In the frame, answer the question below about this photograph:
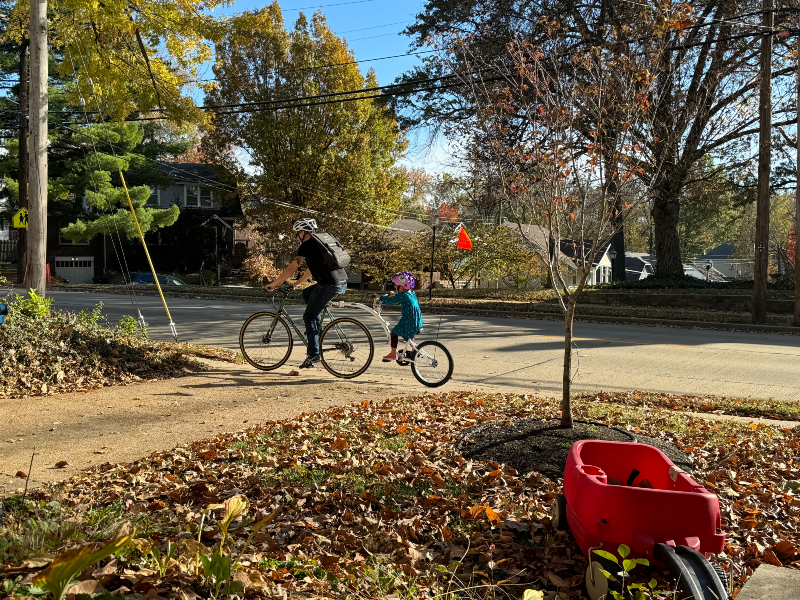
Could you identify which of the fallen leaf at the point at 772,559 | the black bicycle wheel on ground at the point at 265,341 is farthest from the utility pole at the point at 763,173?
the fallen leaf at the point at 772,559

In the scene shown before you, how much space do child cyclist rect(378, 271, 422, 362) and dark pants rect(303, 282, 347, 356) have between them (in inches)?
24.6

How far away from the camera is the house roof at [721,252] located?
86.8 metres

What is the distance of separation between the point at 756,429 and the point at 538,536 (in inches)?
139

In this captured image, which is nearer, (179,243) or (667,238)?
(667,238)

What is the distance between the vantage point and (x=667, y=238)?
95.0 ft

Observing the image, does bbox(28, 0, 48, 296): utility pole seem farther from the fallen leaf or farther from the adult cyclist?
the fallen leaf

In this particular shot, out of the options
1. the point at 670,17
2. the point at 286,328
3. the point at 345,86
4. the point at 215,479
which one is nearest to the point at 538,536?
the point at 215,479

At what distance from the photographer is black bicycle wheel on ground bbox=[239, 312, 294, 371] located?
934 centimetres

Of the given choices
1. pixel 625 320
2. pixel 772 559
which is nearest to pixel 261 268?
pixel 625 320

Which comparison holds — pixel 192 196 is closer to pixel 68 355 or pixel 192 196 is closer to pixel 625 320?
pixel 625 320

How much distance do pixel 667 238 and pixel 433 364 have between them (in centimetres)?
2318

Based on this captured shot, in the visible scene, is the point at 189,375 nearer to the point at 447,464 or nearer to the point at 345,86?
the point at 447,464

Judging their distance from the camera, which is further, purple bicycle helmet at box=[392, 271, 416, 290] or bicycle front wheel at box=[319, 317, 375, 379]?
bicycle front wheel at box=[319, 317, 375, 379]

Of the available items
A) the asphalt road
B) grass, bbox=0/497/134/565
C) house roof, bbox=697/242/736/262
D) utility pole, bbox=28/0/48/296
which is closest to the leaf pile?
utility pole, bbox=28/0/48/296
